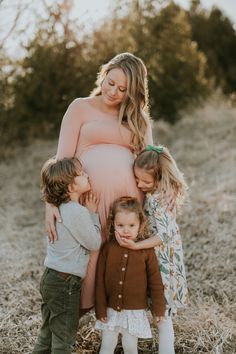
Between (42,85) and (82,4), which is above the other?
(82,4)

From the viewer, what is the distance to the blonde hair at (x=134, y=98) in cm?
335

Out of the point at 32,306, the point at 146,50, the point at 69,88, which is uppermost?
the point at 146,50

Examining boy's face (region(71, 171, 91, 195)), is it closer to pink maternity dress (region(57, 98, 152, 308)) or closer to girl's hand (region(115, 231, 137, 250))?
pink maternity dress (region(57, 98, 152, 308))

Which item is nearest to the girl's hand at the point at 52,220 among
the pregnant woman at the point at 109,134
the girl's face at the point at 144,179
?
the pregnant woman at the point at 109,134

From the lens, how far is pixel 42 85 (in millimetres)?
9289

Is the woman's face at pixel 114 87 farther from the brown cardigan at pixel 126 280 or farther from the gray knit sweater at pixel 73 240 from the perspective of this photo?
the brown cardigan at pixel 126 280

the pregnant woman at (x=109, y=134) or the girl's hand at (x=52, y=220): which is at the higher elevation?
the pregnant woman at (x=109, y=134)

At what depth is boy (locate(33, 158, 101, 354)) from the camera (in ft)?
9.93

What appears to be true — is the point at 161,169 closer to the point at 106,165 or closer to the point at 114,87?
the point at 106,165

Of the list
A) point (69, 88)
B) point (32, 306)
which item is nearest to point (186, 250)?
point (32, 306)

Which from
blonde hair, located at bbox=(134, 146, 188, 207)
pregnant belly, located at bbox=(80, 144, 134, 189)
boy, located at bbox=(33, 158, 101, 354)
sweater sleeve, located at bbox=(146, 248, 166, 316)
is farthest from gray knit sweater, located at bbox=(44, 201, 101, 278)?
blonde hair, located at bbox=(134, 146, 188, 207)

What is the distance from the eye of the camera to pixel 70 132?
331 centimetres

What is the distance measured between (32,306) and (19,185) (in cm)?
396

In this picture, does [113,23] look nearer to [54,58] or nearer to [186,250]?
[54,58]
